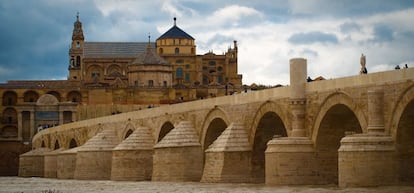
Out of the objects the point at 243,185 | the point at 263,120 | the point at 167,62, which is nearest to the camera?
the point at 243,185

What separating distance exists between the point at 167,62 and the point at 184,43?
10.9m

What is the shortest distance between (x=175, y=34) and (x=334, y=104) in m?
88.7

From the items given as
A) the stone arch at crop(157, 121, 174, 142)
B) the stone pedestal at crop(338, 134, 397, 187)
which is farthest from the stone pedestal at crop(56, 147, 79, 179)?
the stone pedestal at crop(338, 134, 397, 187)

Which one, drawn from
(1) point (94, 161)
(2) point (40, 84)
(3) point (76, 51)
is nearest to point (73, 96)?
(2) point (40, 84)

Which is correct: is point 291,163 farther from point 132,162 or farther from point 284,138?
point 132,162

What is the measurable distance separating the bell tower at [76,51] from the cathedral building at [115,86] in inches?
91.7

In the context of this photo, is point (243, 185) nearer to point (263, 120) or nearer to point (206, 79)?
point (263, 120)

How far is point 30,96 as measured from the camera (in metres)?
117

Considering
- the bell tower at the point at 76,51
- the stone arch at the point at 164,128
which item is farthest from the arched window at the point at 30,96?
the stone arch at the point at 164,128

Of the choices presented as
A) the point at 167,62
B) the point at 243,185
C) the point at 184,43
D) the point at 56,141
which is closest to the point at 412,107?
the point at 243,185

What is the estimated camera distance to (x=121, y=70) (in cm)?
12775

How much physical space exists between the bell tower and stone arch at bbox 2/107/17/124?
71.5 feet

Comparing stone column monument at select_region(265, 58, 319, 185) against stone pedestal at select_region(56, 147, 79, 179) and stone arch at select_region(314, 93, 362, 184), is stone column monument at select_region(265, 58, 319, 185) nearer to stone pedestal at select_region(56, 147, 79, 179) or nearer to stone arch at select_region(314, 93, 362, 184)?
stone arch at select_region(314, 93, 362, 184)

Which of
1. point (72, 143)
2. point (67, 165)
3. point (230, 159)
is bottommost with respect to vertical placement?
point (67, 165)
